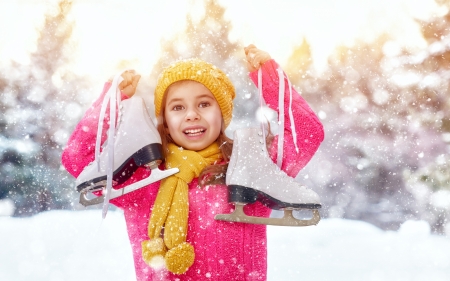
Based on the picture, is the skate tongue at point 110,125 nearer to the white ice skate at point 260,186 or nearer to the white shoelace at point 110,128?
the white shoelace at point 110,128

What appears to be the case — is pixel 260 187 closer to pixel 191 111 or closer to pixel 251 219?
pixel 251 219

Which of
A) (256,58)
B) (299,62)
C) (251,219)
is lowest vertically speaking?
(251,219)

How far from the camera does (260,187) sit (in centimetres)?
85

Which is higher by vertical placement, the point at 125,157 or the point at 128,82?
the point at 128,82

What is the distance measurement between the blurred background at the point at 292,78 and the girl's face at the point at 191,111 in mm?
397

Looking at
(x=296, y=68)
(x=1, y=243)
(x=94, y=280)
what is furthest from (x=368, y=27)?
(x=1, y=243)

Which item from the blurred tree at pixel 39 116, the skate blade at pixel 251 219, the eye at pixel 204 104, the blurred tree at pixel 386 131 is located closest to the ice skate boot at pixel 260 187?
the skate blade at pixel 251 219

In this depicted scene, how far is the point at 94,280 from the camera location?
1.34 meters

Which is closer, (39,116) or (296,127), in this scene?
(296,127)

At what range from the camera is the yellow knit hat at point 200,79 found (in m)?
0.95

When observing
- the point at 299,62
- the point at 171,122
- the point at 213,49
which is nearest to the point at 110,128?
the point at 171,122

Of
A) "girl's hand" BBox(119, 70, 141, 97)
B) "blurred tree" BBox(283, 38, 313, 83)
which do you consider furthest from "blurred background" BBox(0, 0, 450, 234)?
"girl's hand" BBox(119, 70, 141, 97)

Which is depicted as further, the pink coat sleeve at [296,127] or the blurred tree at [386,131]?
the blurred tree at [386,131]

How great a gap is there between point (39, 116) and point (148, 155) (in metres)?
0.73
